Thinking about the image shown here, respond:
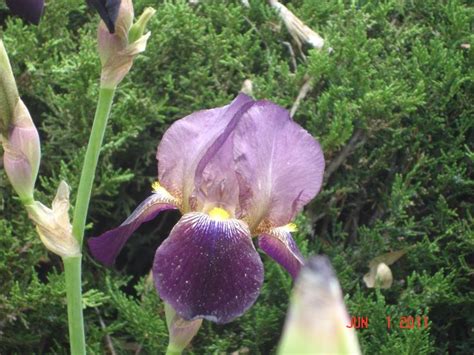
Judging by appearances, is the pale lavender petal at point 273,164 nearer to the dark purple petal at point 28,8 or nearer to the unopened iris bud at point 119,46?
the unopened iris bud at point 119,46

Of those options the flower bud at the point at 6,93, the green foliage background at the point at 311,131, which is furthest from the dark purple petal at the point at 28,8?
the green foliage background at the point at 311,131

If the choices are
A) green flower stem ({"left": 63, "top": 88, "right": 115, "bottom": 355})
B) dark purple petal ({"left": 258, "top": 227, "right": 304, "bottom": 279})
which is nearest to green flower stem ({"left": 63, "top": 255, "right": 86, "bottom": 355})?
green flower stem ({"left": 63, "top": 88, "right": 115, "bottom": 355})

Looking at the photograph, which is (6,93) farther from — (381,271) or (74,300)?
(381,271)

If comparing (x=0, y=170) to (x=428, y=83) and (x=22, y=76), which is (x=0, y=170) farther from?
(x=428, y=83)

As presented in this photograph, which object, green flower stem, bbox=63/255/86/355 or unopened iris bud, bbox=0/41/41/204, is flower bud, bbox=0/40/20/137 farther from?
green flower stem, bbox=63/255/86/355

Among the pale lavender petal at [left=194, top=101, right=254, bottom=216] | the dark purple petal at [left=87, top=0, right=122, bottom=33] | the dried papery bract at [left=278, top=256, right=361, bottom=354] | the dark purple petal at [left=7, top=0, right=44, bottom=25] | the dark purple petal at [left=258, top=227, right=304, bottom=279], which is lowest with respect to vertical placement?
the dark purple petal at [left=258, top=227, right=304, bottom=279]

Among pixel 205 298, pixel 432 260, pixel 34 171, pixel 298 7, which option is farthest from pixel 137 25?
pixel 298 7
